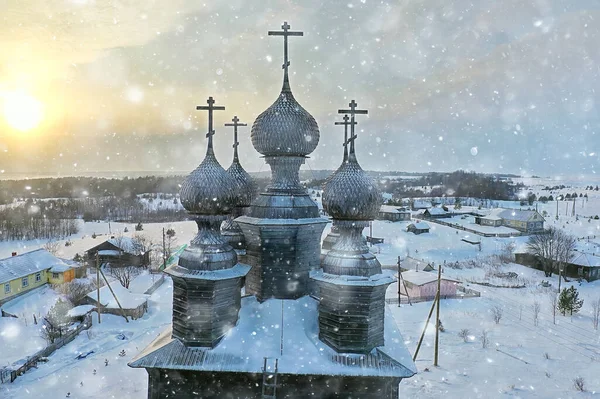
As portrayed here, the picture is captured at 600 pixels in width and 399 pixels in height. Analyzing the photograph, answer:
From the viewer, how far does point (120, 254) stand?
36.3 m

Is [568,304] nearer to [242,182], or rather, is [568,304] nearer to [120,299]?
[242,182]

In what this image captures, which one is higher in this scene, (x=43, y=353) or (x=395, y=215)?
(x=395, y=215)

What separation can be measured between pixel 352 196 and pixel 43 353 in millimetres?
15698

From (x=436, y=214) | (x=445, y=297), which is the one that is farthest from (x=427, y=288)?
(x=436, y=214)

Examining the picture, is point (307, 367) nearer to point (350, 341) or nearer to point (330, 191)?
point (350, 341)

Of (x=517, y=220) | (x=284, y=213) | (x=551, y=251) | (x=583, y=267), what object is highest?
(x=284, y=213)

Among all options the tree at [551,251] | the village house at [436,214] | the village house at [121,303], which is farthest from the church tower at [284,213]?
the village house at [436,214]

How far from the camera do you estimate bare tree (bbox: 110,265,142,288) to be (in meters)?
29.4

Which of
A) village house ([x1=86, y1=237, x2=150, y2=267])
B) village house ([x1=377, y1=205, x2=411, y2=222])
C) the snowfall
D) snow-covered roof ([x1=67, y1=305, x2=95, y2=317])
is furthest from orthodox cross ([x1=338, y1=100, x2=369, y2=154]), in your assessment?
village house ([x1=377, y1=205, x2=411, y2=222])

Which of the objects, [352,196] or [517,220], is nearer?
[352,196]

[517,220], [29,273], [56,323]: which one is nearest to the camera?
[56,323]

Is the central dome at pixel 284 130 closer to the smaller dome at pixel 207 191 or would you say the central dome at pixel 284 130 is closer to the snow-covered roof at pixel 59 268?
the smaller dome at pixel 207 191

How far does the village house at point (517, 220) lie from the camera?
5338cm

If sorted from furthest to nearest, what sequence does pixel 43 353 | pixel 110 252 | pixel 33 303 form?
1. pixel 110 252
2. pixel 33 303
3. pixel 43 353
